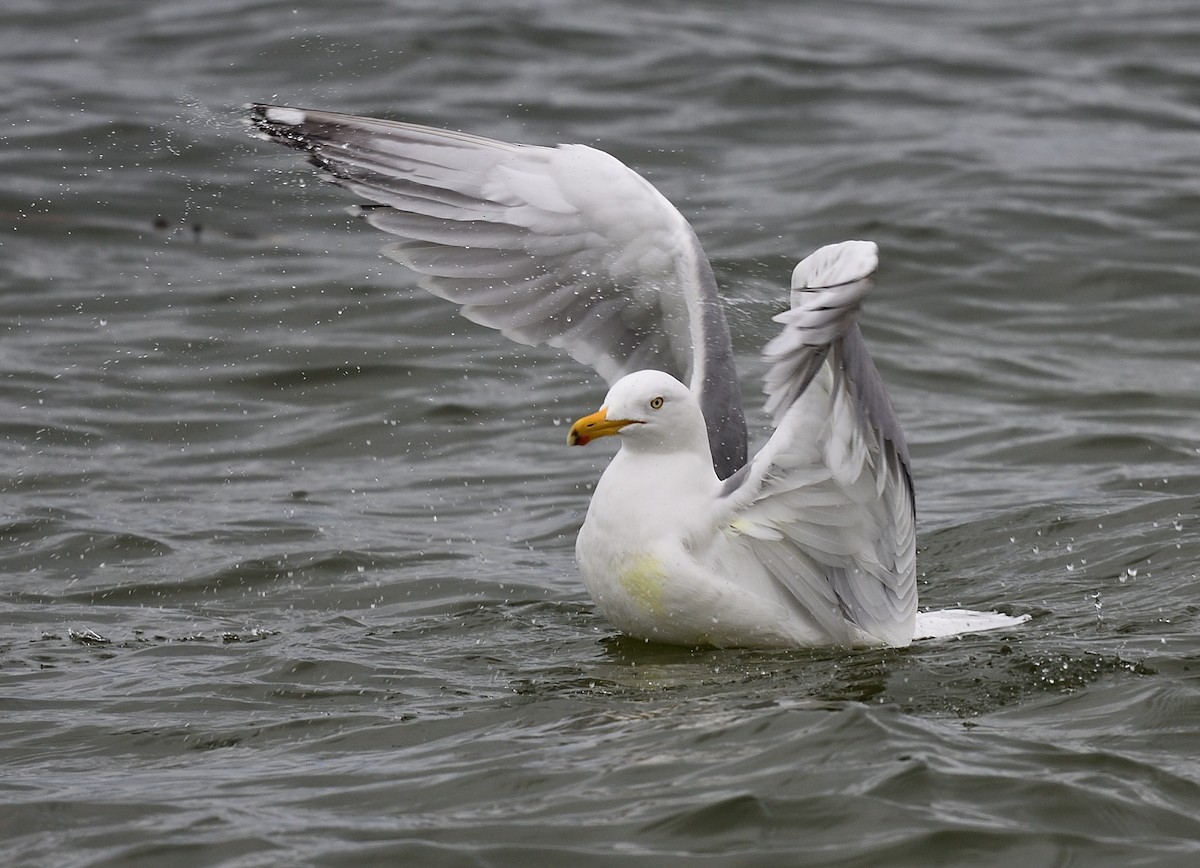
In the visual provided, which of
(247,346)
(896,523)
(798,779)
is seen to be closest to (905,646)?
(896,523)

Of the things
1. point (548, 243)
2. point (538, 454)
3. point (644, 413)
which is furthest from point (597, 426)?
point (538, 454)

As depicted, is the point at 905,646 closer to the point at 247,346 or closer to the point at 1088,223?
the point at 247,346

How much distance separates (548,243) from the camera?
638cm

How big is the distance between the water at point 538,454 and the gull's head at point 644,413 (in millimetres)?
717

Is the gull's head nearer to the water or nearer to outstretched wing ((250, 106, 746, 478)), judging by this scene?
outstretched wing ((250, 106, 746, 478))

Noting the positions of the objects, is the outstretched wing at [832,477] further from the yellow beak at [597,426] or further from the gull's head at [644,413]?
the yellow beak at [597,426]

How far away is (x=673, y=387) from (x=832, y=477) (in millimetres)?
642

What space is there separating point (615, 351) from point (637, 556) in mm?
1283

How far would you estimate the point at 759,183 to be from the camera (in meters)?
12.7

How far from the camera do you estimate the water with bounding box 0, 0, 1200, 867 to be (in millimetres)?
4387

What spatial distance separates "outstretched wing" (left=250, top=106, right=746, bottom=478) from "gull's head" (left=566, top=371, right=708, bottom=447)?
58 cm

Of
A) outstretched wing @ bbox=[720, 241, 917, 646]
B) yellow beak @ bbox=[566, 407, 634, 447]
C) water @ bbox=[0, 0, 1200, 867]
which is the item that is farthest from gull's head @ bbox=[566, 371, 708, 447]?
water @ bbox=[0, 0, 1200, 867]

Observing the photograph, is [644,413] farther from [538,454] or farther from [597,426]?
[538,454]

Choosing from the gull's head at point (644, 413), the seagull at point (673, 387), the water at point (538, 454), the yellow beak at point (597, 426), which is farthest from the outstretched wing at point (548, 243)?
the yellow beak at point (597, 426)
